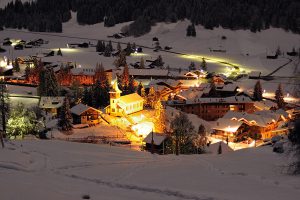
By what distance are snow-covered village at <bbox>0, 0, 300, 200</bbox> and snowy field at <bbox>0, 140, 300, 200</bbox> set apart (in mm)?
61

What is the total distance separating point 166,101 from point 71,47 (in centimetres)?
6203

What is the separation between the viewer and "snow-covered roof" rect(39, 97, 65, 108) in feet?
170

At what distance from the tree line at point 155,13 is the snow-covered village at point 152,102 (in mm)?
425

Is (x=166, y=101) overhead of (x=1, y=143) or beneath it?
beneath

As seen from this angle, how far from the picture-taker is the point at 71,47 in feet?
375

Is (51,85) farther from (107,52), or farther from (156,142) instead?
(107,52)

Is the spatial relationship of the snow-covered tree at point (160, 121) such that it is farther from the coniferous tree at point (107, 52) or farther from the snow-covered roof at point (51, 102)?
the coniferous tree at point (107, 52)

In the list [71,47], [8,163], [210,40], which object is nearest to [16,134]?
[8,163]

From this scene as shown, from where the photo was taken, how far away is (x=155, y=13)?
14162cm

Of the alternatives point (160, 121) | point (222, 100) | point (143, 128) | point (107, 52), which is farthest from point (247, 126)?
point (107, 52)

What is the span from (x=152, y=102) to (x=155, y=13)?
295ft

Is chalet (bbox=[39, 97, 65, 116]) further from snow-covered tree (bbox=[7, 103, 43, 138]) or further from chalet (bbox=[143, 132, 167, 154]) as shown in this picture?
chalet (bbox=[143, 132, 167, 154])

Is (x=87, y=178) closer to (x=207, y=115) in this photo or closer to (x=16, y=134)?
(x=16, y=134)

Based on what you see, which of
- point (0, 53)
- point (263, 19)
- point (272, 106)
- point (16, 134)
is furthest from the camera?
point (263, 19)
